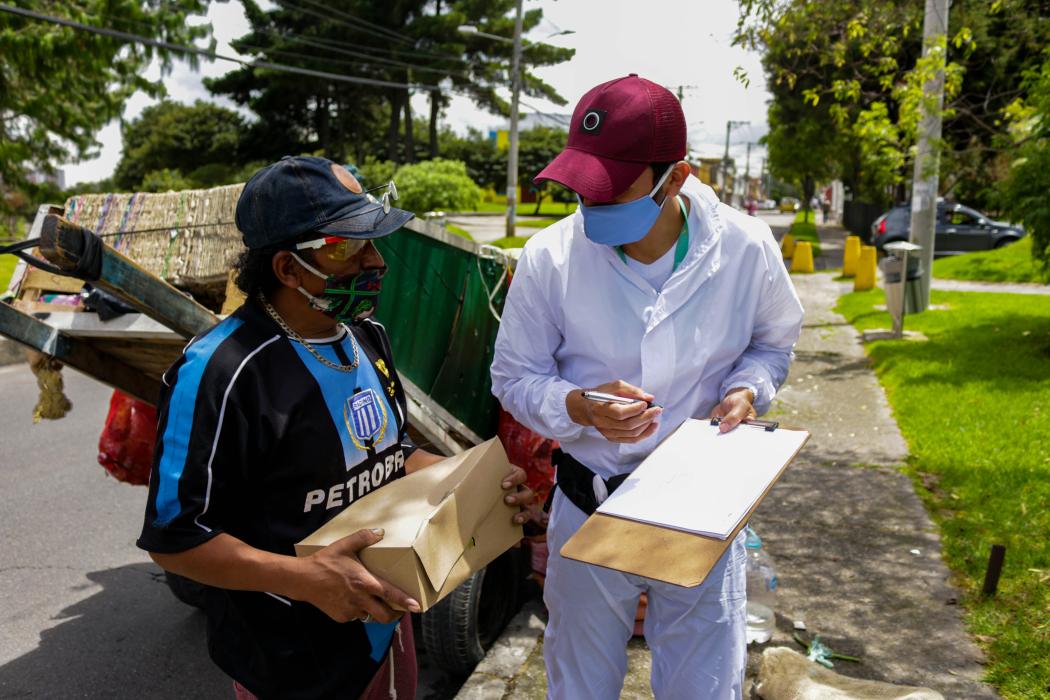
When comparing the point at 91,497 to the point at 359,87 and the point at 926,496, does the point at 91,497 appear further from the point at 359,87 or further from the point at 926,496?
the point at 359,87

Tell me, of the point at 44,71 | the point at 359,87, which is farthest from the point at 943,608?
the point at 359,87

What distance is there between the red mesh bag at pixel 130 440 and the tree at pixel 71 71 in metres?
15.5

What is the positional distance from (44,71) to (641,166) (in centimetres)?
1909

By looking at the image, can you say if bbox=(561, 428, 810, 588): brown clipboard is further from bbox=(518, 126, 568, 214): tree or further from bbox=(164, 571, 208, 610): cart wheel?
bbox=(518, 126, 568, 214): tree

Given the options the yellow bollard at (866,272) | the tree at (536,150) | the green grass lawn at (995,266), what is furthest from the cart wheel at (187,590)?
the tree at (536,150)

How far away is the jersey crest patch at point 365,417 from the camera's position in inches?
77.1

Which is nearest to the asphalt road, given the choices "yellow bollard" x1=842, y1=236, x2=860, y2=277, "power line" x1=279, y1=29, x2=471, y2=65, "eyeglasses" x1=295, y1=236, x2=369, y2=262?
"eyeglasses" x1=295, y1=236, x2=369, y2=262

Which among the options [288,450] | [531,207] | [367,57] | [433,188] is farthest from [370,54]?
[288,450]

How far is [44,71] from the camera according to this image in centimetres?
1770

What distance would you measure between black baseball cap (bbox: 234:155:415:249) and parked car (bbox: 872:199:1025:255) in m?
22.4

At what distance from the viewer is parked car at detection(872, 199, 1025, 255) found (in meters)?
22.7

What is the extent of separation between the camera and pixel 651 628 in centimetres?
231

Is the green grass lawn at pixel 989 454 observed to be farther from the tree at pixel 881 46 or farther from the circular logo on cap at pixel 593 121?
the circular logo on cap at pixel 593 121

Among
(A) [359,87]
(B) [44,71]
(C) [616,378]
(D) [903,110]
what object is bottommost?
(C) [616,378]
